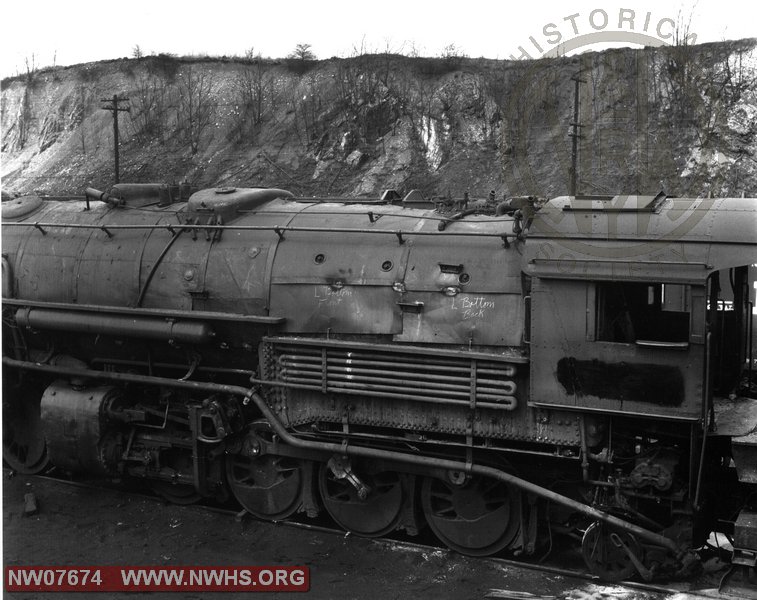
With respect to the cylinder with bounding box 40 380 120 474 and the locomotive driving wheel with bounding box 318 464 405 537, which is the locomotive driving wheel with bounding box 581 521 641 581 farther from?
the cylinder with bounding box 40 380 120 474

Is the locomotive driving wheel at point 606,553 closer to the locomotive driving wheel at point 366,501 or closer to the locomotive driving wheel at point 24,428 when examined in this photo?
the locomotive driving wheel at point 366,501

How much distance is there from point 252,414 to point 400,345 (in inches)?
90.9

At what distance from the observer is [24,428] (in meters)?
11.8

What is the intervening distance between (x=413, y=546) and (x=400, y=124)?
26517mm

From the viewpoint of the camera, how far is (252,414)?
10.0 metres

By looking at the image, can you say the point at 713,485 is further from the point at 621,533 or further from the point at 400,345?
the point at 400,345

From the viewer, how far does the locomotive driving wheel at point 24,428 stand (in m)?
11.7

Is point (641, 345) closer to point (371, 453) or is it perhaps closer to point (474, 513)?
point (474, 513)

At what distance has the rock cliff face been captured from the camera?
2884 centimetres

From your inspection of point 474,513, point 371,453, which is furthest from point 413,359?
point 474,513

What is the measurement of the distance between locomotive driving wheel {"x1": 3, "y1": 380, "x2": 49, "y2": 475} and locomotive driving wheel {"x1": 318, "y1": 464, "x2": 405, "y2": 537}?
4487 millimetres

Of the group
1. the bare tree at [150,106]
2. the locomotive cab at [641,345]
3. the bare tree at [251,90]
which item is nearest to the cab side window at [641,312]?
the locomotive cab at [641,345]

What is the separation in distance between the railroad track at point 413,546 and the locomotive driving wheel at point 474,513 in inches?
6.6

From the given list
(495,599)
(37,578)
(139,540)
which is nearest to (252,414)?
(139,540)
